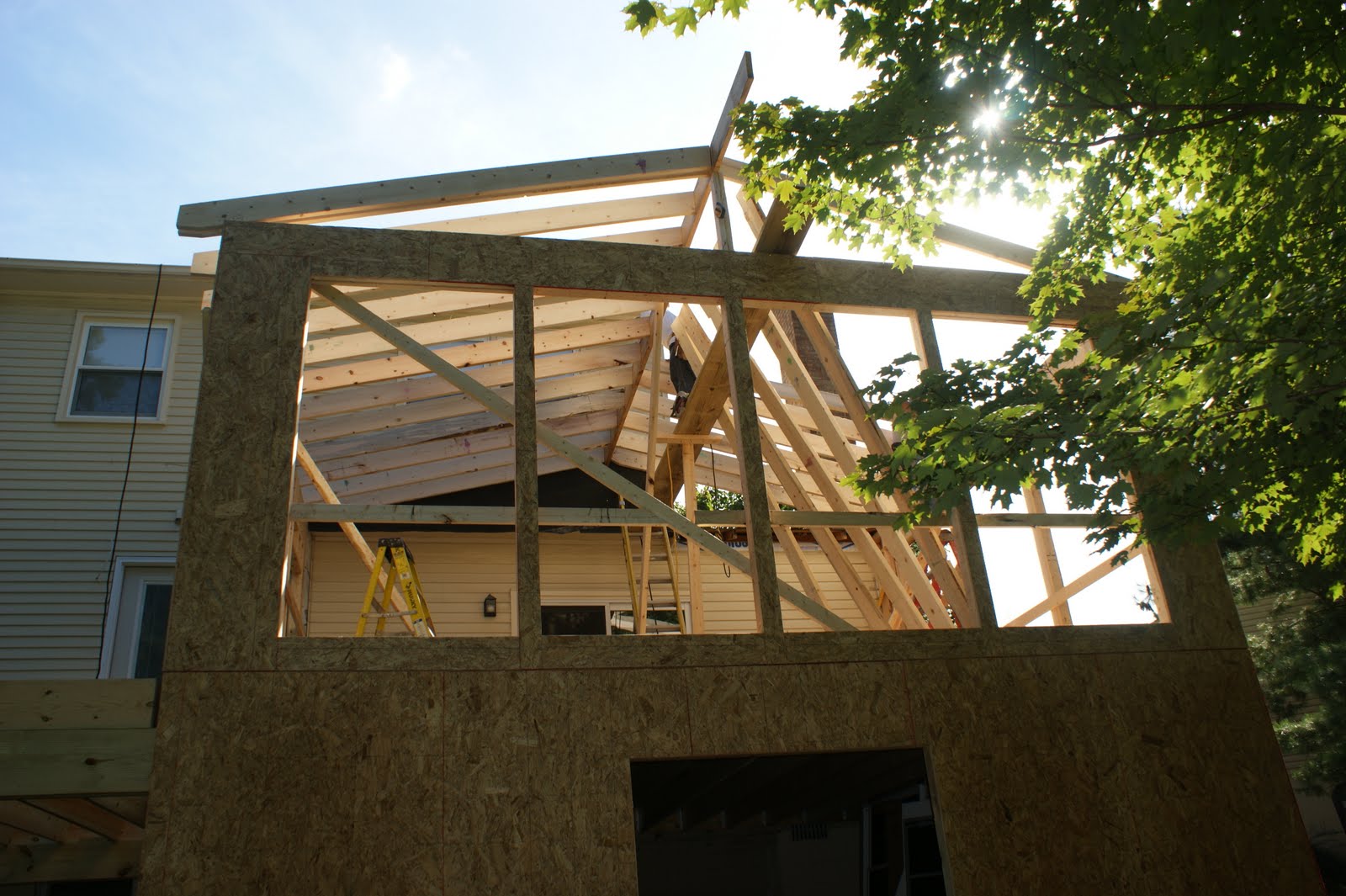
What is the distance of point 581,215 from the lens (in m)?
7.27

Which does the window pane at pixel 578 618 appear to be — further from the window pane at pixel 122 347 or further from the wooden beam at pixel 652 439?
the window pane at pixel 122 347

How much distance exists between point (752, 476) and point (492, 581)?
617cm

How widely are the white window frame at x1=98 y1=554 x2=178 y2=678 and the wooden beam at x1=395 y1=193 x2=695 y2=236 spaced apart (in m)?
4.85

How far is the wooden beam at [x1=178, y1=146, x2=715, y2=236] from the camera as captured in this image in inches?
218

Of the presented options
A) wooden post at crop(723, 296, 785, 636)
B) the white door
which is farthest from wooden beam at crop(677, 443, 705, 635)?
the white door

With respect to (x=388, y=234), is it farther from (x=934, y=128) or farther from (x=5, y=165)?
(x=5, y=165)

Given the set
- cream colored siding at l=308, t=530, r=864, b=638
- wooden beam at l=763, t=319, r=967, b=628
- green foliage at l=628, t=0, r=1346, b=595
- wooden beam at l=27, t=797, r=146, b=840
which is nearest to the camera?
green foliage at l=628, t=0, r=1346, b=595

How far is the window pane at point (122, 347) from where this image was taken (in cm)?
1025

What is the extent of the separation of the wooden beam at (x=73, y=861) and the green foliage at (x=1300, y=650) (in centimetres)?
968

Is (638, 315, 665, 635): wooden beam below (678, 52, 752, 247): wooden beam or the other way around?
below

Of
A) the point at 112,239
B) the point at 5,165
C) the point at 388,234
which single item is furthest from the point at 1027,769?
the point at 5,165

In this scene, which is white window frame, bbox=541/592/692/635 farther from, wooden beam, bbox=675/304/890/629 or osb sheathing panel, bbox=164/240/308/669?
osb sheathing panel, bbox=164/240/308/669

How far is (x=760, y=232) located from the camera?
634 centimetres

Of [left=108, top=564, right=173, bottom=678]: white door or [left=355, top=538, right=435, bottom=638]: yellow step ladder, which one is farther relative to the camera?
[left=108, top=564, right=173, bottom=678]: white door
